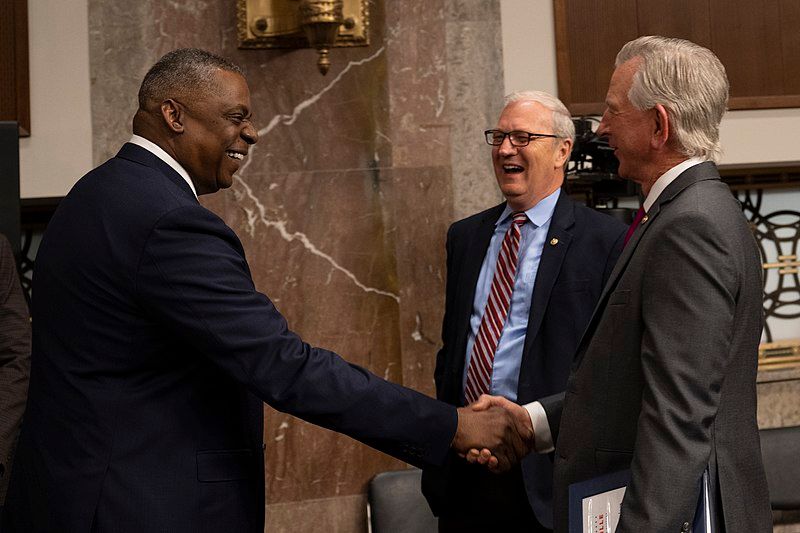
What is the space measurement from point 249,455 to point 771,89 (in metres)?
3.49

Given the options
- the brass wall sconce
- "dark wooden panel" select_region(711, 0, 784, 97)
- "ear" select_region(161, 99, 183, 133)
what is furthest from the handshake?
"dark wooden panel" select_region(711, 0, 784, 97)

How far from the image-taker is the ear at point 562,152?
329 cm

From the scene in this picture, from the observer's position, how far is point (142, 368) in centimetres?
211

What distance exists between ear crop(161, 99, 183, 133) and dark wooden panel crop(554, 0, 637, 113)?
2495 millimetres

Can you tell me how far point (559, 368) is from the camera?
2.89 metres

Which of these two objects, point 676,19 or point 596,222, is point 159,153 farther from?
point 676,19

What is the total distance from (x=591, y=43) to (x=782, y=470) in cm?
205

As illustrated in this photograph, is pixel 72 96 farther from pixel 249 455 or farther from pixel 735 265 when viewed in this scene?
pixel 735 265

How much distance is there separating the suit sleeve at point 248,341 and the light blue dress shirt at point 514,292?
577 mm

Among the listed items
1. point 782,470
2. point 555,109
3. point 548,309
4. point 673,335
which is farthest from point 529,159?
point 782,470

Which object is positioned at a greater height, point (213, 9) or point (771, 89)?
Result: point (213, 9)

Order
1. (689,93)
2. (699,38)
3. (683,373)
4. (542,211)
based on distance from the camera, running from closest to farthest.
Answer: (683,373) → (689,93) → (542,211) → (699,38)

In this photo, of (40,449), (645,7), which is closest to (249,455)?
(40,449)

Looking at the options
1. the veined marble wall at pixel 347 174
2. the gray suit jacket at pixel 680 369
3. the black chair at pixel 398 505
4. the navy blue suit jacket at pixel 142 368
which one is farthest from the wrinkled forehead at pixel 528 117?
the black chair at pixel 398 505
